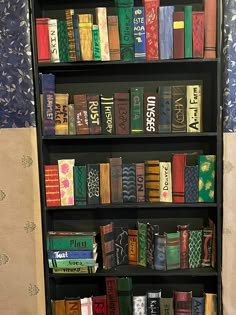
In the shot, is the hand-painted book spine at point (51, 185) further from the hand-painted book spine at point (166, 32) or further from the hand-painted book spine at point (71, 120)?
the hand-painted book spine at point (166, 32)

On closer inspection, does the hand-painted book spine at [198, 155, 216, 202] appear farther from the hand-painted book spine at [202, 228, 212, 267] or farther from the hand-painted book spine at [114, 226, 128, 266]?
the hand-painted book spine at [114, 226, 128, 266]

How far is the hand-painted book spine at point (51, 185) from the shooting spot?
2.21 metres

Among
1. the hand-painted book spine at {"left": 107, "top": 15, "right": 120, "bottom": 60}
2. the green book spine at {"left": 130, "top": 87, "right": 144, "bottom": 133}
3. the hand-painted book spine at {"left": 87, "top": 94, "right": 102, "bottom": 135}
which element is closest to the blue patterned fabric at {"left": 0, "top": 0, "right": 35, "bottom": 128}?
the hand-painted book spine at {"left": 87, "top": 94, "right": 102, "bottom": 135}

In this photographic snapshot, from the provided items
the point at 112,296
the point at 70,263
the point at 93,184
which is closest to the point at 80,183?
the point at 93,184

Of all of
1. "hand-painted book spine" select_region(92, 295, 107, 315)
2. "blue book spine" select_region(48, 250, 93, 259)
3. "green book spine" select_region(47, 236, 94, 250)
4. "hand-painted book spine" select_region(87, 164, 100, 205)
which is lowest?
"hand-painted book spine" select_region(92, 295, 107, 315)

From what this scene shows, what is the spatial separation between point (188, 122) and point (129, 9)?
0.66m

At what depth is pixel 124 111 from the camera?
219 centimetres

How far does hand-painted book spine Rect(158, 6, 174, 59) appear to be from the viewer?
2.09 meters

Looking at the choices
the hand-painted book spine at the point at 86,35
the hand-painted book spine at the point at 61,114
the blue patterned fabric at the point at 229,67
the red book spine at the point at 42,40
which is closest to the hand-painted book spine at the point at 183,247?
the blue patterned fabric at the point at 229,67

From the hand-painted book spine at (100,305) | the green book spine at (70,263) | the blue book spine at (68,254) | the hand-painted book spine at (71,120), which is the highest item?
the hand-painted book spine at (71,120)

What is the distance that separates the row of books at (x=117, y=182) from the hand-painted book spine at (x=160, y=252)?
0.21 meters

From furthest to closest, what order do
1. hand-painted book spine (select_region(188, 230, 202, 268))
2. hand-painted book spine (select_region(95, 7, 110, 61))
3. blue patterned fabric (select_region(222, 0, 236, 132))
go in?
hand-painted book spine (select_region(188, 230, 202, 268)) → hand-painted book spine (select_region(95, 7, 110, 61)) → blue patterned fabric (select_region(222, 0, 236, 132))

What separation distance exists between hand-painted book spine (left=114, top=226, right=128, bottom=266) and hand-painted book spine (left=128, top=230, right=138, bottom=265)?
26 mm

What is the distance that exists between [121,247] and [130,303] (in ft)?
1.01
